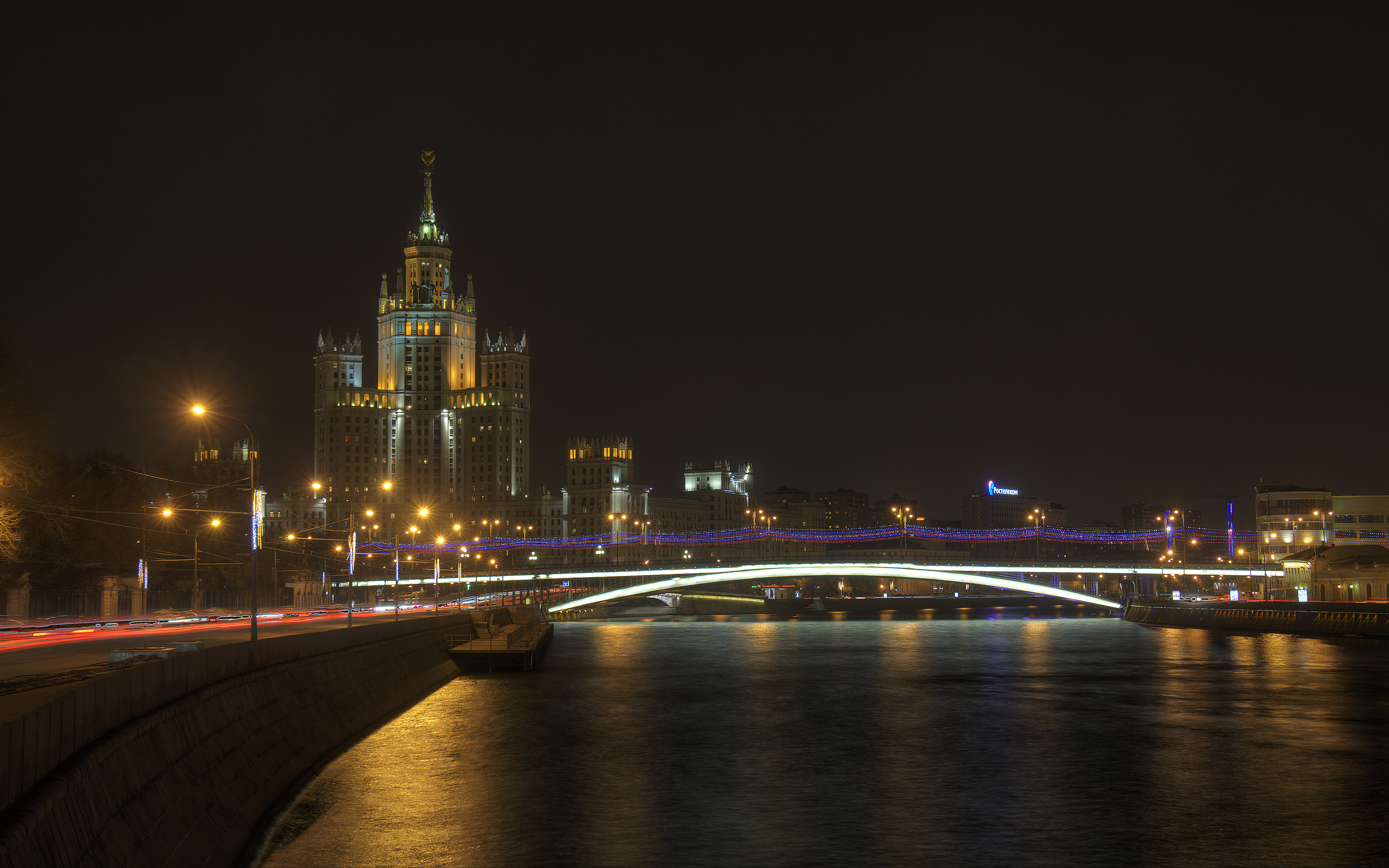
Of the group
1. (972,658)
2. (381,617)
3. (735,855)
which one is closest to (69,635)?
(381,617)

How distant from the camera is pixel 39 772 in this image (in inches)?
522

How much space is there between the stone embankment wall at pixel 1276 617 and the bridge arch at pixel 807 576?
10.8m

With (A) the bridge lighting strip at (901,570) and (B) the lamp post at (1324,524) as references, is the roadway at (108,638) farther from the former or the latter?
(B) the lamp post at (1324,524)

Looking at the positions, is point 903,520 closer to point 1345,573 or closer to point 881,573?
point 881,573

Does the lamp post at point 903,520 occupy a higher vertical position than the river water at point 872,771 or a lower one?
higher

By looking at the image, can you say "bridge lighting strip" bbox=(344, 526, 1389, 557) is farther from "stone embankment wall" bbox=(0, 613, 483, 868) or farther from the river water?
"stone embankment wall" bbox=(0, 613, 483, 868)

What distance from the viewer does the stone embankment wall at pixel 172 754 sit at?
12.8 metres

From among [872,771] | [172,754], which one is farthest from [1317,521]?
[172,754]

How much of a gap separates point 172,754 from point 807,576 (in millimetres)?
104201

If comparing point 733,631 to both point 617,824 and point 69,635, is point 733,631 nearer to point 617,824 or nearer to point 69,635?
point 69,635

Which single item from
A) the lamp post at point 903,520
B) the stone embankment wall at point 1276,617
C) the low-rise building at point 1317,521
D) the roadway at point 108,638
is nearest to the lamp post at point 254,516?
the roadway at point 108,638

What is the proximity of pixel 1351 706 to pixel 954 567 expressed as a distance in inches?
2789

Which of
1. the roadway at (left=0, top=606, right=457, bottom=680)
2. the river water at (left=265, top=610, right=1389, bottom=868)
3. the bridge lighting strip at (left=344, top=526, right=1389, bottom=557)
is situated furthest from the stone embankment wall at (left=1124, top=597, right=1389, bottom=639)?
the roadway at (left=0, top=606, right=457, bottom=680)

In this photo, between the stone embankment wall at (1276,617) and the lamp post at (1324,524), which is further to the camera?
the lamp post at (1324,524)
